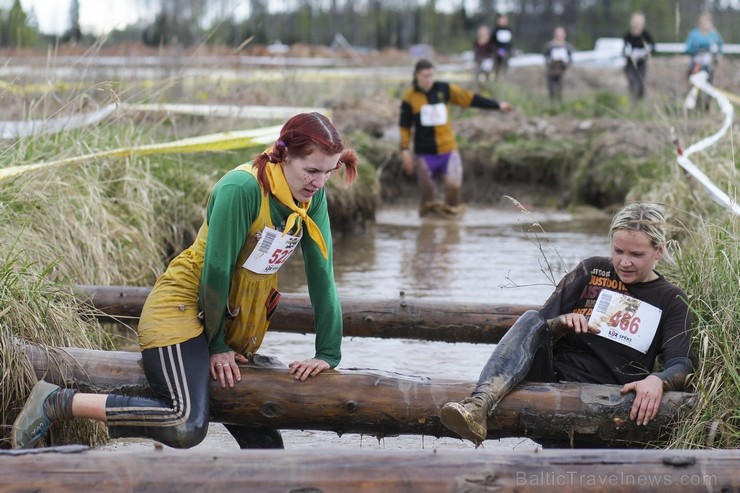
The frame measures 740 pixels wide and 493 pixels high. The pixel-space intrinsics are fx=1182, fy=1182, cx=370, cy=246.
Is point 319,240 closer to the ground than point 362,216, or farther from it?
farther from it

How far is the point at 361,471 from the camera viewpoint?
3598 mm

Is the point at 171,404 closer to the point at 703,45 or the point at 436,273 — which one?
the point at 436,273

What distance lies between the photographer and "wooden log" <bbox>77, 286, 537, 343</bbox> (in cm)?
644

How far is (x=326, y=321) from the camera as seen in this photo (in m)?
5.05

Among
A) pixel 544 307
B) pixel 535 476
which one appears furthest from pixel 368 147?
pixel 535 476

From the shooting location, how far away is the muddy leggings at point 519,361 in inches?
188

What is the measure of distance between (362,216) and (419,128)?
1227 mm

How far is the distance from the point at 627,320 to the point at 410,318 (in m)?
1.61

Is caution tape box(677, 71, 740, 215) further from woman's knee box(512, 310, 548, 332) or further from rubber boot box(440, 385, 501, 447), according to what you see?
rubber boot box(440, 385, 501, 447)

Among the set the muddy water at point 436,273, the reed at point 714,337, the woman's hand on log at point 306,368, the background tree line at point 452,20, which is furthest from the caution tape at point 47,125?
the background tree line at point 452,20

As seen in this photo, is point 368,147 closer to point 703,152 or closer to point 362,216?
point 362,216

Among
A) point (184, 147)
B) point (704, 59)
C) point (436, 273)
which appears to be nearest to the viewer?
point (184, 147)

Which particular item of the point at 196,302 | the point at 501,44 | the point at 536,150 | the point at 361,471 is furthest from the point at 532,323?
the point at 501,44

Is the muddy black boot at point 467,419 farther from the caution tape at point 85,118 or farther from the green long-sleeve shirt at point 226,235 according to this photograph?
the caution tape at point 85,118
